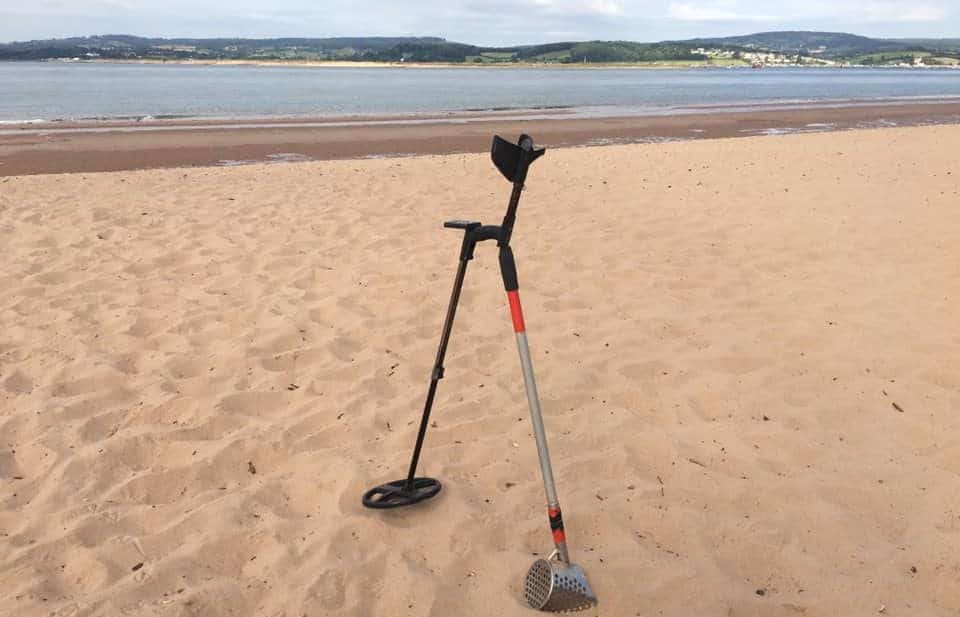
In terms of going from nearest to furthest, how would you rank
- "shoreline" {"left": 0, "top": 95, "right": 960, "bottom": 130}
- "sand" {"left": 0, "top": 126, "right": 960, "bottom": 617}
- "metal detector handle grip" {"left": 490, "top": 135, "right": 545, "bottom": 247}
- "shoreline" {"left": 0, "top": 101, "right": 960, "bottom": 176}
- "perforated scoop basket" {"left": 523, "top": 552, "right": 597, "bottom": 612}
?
"metal detector handle grip" {"left": 490, "top": 135, "right": 545, "bottom": 247} < "perforated scoop basket" {"left": 523, "top": 552, "right": 597, "bottom": 612} < "sand" {"left": 0, "top": 126, "right": 960, "bottom": 617} < "shoreline" {"left": 0, "top": 101, "right": 960, "bottom": 176} < "shoreline" {"left": 0, "top": 95, "right": 960, "bottom": 130}

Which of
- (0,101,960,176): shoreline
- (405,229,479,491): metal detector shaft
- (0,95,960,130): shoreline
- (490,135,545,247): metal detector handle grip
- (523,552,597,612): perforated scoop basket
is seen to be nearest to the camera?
(490,135,545,247): metal detector handle grip

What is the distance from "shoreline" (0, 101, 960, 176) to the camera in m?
15.7

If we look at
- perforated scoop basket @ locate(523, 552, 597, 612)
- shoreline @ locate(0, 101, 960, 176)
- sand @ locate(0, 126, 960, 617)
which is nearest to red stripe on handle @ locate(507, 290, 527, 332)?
perforated scoop basket @ locate(523, 552, 597, 612)

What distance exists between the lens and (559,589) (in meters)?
2.62

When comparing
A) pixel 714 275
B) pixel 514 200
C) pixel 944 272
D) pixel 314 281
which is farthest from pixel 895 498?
pixel 314 281

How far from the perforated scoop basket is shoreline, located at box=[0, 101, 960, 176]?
13.4 m

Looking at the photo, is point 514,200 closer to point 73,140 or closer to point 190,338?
point 190,338

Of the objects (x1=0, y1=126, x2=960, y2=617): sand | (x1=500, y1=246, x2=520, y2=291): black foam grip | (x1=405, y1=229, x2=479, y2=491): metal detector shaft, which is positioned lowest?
(x1=0, y1=126, x2=960, y2=617): sand

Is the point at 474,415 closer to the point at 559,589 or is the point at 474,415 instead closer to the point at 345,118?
the point at 559,589

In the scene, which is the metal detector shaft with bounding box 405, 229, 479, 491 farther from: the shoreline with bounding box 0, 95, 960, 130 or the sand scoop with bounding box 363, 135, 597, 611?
the shoreline with bounding box 0, 95, 960, 130

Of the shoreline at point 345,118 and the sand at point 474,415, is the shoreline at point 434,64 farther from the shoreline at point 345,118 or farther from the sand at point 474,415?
the sand at point 474,415

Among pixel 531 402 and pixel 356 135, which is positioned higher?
pixel 531 402

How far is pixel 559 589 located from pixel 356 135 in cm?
1934

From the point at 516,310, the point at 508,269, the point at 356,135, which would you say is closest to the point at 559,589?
the point at 516,310
